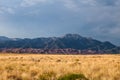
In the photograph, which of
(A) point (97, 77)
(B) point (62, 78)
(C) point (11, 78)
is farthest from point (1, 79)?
(A) point (97, 77)

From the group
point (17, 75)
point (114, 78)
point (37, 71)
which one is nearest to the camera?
point (114, 78)

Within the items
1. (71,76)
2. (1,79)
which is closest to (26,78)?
(1,79)

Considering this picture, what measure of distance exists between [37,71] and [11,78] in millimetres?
3718

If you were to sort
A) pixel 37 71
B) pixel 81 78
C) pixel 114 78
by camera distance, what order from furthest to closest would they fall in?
1. pixel 37 71
2. pixel 114 78
3. pixel 81 78

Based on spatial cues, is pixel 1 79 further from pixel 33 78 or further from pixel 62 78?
pixel 62 78

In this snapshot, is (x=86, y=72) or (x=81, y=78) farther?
(x=86, y=72)

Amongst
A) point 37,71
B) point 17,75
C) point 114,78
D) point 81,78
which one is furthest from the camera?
point 37,71

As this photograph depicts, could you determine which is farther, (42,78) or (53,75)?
(53,75)

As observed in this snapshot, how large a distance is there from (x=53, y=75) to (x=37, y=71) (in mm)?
2551

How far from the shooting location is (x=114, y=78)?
19000 millimetres

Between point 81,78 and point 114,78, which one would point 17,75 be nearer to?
point 81,78

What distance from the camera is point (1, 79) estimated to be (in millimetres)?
18062

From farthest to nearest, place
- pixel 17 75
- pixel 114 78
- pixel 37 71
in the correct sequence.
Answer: pixel 37 71 → pixel 17 75 → pixel 114 78

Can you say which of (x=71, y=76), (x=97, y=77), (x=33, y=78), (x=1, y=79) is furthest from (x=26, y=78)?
(x=97, y=77)
